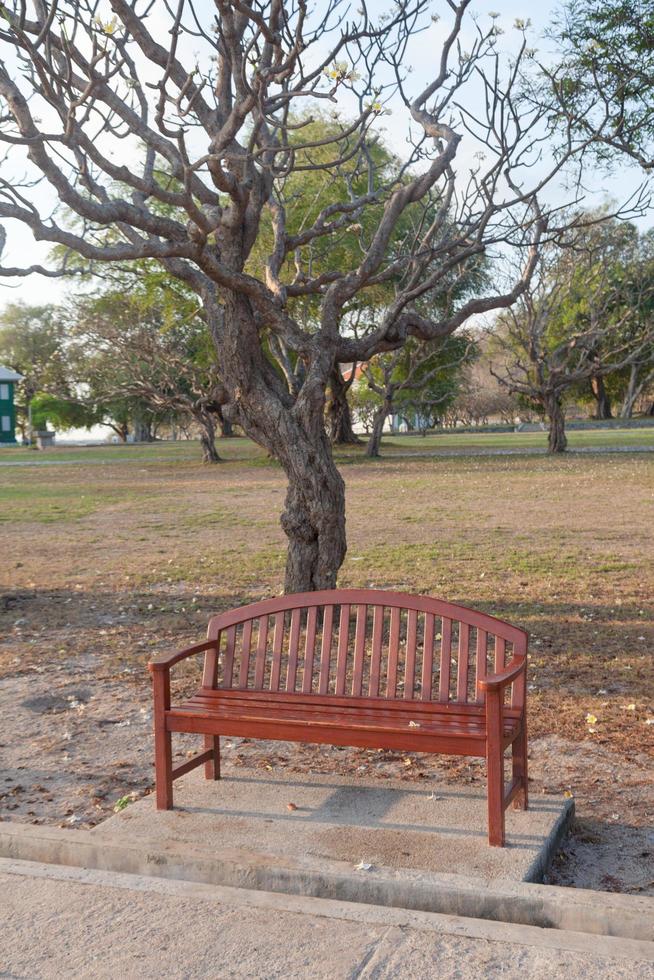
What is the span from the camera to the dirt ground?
5.25 m

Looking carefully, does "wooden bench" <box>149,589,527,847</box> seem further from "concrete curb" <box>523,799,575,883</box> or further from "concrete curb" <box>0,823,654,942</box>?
"concrete curb" <box>0,823,654,942</box>

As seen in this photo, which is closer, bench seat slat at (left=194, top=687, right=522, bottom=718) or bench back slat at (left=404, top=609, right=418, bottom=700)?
bench seat slat at (left=194, top=687, right=522, bottom=718)

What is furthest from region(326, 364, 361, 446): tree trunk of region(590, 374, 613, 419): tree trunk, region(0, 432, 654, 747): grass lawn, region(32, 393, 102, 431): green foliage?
region(590, 374, 613, 419): tree trunk

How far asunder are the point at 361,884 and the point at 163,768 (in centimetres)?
113

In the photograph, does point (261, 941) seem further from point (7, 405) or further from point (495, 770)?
point (7, 405)

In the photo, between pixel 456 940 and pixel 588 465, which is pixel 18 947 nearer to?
pixel 456 940

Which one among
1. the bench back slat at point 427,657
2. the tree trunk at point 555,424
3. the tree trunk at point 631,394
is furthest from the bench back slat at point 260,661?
the tree trunk at point 631,394

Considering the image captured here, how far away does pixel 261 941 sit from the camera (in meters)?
3.53

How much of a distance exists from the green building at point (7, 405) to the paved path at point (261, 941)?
2608 inches

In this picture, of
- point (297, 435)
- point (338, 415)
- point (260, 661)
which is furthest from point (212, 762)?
point (338, 415)

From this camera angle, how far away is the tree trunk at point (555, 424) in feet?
112

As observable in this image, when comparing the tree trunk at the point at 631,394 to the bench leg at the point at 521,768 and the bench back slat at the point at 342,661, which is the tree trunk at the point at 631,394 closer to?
the bench back slat at the point at 342,661

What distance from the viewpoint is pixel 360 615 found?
517cm

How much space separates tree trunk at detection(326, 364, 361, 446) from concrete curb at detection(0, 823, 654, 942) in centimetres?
3047
